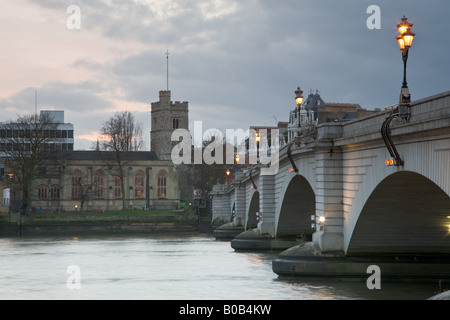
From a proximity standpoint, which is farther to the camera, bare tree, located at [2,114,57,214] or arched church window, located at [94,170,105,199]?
arched church window, located at [94,170,105,199]

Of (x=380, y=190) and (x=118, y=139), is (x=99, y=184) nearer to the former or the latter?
(x=118, y=139)

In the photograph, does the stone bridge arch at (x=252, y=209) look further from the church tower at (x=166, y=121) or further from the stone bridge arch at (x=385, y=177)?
the church tower at (x=166, y=121)

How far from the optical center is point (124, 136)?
116188mm

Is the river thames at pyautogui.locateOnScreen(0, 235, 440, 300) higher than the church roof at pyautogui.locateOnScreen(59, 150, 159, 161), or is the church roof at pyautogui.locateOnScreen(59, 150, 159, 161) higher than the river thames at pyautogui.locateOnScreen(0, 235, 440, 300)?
the church roof at pyautogui.locateOnScreen(59, 150, 159, 161)

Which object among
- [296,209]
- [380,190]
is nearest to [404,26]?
[380,190]

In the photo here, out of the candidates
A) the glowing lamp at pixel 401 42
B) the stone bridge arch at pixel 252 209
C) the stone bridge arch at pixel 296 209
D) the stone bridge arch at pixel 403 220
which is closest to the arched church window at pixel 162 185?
the stone bridge arch at pixel 252 209

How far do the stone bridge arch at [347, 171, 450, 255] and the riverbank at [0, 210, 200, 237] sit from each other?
63.6 meters

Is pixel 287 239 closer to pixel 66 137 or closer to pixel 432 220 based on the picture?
pixel 432 220

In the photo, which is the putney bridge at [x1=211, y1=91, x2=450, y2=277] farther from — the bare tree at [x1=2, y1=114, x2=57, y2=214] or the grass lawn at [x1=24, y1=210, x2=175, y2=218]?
the grass lawn at [x1=24, y1=210, x2=175, y2=218]

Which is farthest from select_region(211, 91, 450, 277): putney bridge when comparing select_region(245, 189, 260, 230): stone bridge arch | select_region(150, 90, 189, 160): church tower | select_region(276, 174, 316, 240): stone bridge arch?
select_region(150, 90, 189, 160): church tower

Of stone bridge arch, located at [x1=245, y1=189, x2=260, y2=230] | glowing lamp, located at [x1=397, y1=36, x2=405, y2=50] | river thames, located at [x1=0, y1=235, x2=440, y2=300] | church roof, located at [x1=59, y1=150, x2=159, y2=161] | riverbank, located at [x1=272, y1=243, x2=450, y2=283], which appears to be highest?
church roof, located at [x1=59, y1=150, x2=159, y2=161]

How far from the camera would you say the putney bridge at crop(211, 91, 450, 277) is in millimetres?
24203

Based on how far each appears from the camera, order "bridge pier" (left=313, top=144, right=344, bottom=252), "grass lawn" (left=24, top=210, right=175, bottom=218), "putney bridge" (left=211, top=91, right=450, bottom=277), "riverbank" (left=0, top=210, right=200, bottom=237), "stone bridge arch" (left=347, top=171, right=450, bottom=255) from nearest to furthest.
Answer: "putney bridge" (left=211, top=91, right=450, bottom=277) < "stone bridge arch" (left=347, top=171, right=450, bottom=255) < "bridge pier" (left=313, top=144, right=344, bottom=252) < "riverbank" (left=0, top=210, right=200, bottom=237) < "grass lawn" (left=24, top=210, right=175, bottom=218)

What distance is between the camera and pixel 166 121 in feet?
496
